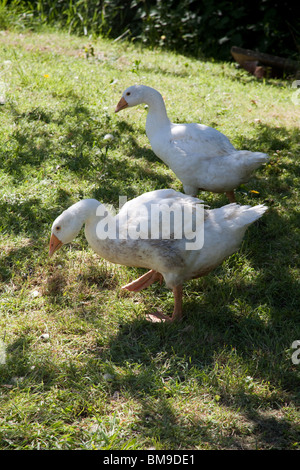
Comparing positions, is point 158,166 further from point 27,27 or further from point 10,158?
point 27,27

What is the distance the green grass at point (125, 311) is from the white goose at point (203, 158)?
561 mm

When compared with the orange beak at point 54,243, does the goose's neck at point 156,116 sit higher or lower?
higher

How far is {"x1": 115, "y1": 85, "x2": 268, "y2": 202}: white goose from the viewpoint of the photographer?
4.27m

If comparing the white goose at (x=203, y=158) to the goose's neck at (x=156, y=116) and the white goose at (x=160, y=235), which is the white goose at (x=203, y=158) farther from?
the white goose at (x=160, y=235)

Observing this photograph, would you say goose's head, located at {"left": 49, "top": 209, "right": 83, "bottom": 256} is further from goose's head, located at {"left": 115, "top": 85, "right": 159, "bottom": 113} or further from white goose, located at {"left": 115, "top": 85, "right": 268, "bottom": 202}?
goose's head, located at {"left": 115, "top": 85, "right": 159, "bottom": 113}

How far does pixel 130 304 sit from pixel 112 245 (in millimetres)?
533

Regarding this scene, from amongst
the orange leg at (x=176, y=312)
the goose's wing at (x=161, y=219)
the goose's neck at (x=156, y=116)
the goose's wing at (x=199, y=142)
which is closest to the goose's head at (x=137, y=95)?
the goose's neck at (x=156, y=116)

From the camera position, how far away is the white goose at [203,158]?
427 centimetres

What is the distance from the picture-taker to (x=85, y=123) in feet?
20.1

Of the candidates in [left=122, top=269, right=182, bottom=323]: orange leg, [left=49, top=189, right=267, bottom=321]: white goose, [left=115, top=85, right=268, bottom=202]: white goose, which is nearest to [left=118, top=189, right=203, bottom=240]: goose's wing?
[left=49, top=189, right=267, bottom=321]: white goose

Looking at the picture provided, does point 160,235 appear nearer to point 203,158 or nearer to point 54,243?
point 54,243

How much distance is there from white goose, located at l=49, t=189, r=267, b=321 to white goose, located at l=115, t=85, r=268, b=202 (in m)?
0.79
